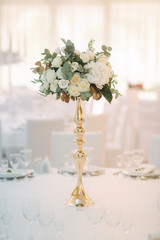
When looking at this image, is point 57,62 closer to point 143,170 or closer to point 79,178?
point 79,178

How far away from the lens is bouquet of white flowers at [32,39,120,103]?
7.29 ft

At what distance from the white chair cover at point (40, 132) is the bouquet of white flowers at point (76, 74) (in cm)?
217

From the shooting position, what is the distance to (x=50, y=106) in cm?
691

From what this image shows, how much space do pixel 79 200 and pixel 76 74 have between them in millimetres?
622

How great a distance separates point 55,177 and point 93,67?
3.08 ft

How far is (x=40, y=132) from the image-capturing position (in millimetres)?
4523

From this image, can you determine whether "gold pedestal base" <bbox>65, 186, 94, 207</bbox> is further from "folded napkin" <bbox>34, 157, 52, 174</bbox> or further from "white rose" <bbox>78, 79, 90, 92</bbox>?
"folded napkin" <bbox>34, 157, 52, 174</bbox>

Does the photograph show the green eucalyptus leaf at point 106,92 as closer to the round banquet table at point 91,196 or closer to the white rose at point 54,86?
the white rose at point 54,86

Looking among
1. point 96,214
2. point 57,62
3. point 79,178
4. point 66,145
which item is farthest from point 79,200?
point 66,145

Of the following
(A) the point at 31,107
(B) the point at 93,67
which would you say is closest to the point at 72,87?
(B) the point at 93,67

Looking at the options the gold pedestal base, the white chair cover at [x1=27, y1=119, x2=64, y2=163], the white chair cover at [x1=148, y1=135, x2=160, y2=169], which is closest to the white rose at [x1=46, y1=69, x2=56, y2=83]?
the gold pedestal base

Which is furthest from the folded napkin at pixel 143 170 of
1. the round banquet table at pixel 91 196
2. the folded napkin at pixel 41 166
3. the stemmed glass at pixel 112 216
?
the stemmed glass at pixel 112 216

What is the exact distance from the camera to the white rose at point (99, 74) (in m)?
2.22

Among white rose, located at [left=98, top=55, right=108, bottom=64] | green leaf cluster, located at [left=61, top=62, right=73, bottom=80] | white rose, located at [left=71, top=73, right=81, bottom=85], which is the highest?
white rose, located at [left=98, top=55, right=108, bottom=64]
